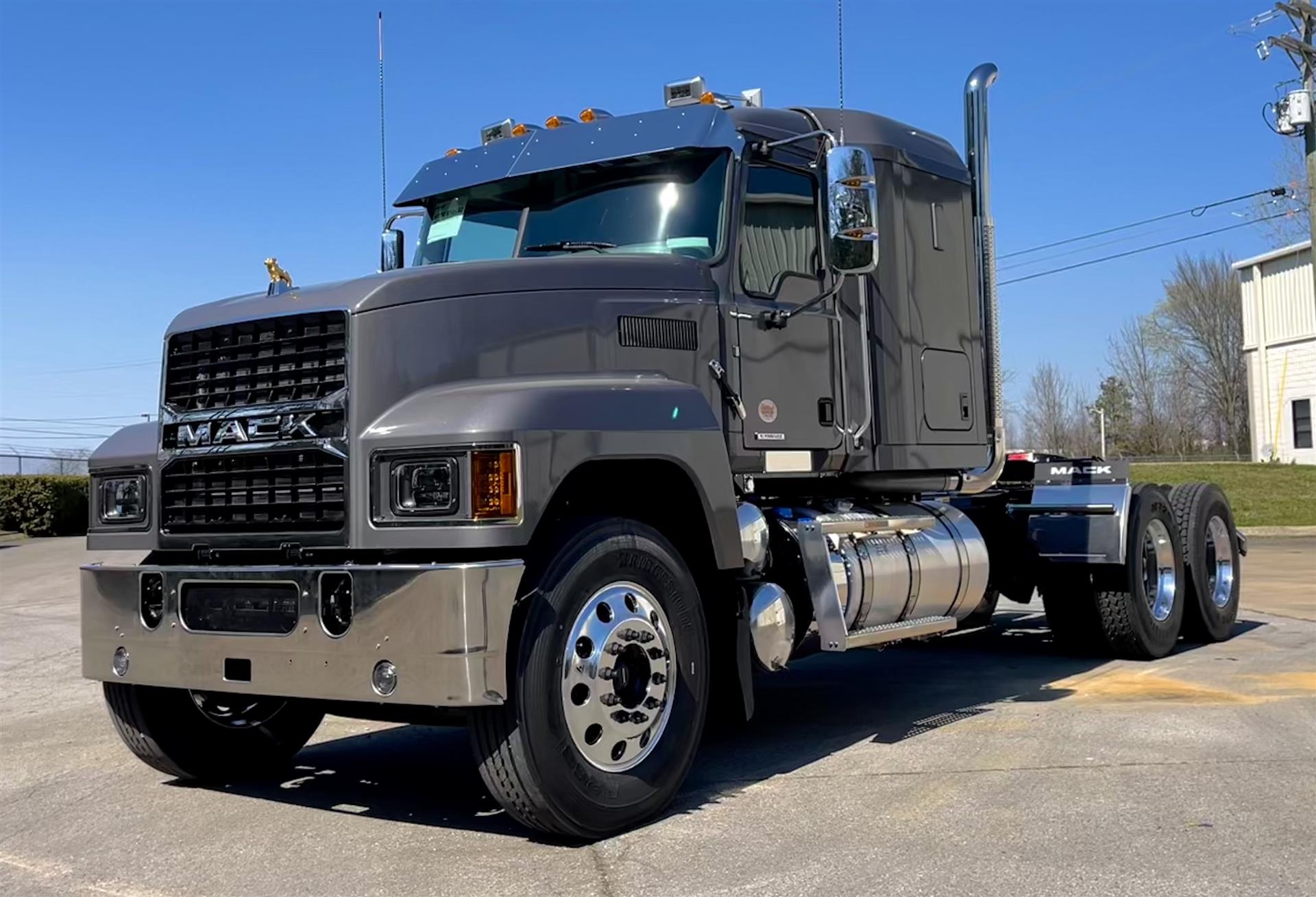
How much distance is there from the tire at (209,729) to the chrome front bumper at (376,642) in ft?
2.15

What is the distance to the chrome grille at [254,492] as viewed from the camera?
199 inches

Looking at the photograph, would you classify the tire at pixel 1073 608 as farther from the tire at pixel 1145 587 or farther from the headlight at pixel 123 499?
the headlight at pixel 123 499

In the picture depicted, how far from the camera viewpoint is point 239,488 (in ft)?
17.6

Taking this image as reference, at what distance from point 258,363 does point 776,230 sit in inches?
103

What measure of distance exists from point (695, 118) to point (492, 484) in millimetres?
2506

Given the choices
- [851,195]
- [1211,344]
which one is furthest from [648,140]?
[1211,344]

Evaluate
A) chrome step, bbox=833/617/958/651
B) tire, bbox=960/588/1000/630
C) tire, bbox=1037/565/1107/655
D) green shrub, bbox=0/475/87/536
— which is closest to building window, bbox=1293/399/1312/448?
green shrub, bbox=0/475/87/536

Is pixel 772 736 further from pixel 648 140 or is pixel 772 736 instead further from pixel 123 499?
pixel 123 499

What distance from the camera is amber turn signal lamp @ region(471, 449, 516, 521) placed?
4719 mm

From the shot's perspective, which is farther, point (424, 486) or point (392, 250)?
point (392, 250)

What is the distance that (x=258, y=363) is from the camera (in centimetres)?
539

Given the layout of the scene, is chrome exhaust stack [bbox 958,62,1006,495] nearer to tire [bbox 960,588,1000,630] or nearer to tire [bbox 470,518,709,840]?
tire [bbox 960,588,1000,630]

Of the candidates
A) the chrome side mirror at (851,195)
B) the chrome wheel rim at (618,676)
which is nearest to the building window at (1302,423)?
the chrome side mirror at (851,195)

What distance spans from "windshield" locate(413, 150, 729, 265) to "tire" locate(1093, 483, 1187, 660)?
15.0 feet
